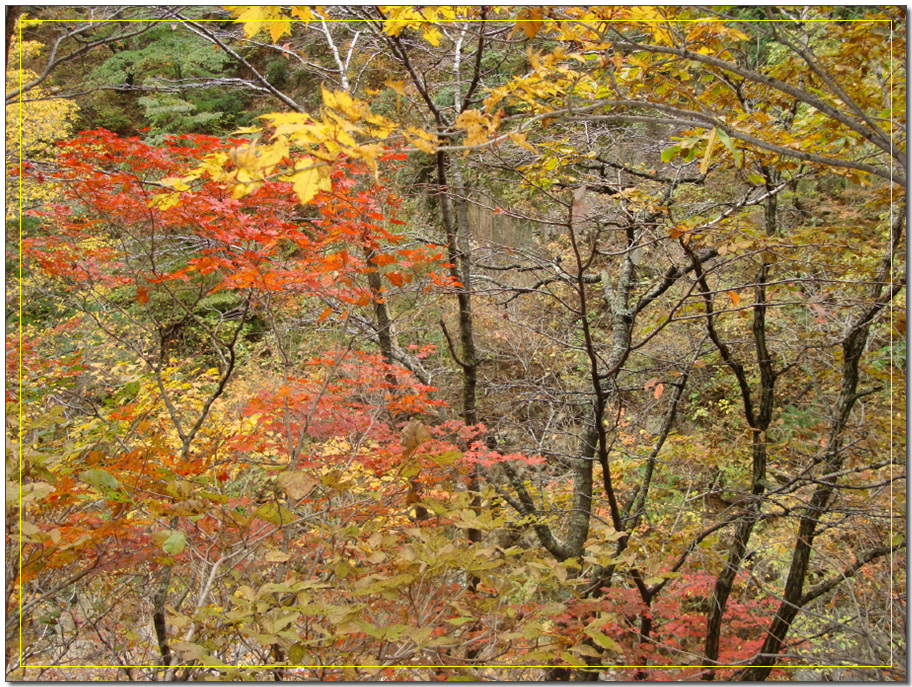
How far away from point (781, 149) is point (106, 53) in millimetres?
3080

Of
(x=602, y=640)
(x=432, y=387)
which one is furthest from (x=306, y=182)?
(x=432, y=387)

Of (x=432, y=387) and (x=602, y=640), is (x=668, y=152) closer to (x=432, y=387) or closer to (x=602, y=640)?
(x=602, y=640)

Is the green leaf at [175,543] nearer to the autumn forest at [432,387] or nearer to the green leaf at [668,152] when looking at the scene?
the autumn forest at [432,387]

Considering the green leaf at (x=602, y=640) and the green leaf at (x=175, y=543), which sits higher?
the green leaf at (x=175, y=543)

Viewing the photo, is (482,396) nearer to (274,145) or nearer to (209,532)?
(209,532)

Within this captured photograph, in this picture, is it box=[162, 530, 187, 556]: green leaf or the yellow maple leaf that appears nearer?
the yellow maple leaf

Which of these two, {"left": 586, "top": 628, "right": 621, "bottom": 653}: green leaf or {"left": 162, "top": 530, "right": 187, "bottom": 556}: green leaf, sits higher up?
{"left": 162, "top": 530, "right": 187, "bottom": 556}: green leaf

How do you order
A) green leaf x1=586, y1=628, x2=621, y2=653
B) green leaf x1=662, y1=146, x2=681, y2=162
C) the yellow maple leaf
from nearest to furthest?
the yellow maple leaf, green leaf x1=662, y1=146, x2=681, y2=162, green leaf x1=586, y1=628, x2=621, y2=653

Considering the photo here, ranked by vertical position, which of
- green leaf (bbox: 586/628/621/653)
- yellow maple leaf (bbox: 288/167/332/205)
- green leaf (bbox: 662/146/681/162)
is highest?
green leaf (bbox: 662/146/681/162)

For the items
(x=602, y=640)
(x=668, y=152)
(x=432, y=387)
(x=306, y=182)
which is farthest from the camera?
(x=432, y=387)

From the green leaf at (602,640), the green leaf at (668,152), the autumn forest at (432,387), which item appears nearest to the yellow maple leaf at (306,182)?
the autumn forest at (432,387)

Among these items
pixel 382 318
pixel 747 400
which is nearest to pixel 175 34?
pixel 382 318

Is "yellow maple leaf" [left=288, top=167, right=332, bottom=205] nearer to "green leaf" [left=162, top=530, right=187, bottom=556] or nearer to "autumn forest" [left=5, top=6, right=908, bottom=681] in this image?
"autumn forest" [left=5, top=6, right=908, bottom=681]

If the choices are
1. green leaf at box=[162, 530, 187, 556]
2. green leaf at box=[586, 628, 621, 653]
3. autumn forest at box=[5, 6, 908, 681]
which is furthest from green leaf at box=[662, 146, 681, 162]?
green leaf at box=[162, 530, 187, 556]
